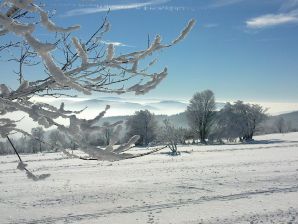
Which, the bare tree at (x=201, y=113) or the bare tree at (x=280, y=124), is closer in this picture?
the bare tree at (x=201, y=113)

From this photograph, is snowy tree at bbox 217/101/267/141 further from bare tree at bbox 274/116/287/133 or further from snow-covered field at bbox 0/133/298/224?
snow-covered field at bbox 0/133/298/224

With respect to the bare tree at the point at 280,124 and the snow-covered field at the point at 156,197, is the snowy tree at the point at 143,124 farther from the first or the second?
the bare tree at the point at 280,124

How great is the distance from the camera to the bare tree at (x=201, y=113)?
3063 inches

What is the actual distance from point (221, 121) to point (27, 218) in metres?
65.8

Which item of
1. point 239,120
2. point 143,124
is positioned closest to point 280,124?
point 239,120

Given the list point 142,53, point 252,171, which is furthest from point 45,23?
point 252,171

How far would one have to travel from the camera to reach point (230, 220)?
44.9ft

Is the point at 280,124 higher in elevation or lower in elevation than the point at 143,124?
higher

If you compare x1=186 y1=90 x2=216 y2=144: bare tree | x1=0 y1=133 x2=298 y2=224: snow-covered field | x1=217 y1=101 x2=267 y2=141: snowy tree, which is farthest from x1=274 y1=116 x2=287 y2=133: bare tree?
x1=0 y1=133 x2=298 y2=224: snow-covered field

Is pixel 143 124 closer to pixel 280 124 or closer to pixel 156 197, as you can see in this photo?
pixel 280 124

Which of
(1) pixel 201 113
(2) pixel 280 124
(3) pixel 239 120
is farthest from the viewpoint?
(2) pixel 280 124

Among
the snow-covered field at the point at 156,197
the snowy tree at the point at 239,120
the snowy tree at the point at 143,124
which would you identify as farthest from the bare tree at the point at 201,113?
the snow-covered field at the point at 156,197

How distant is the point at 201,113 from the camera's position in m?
79.2

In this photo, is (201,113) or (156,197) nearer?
(156,197)
